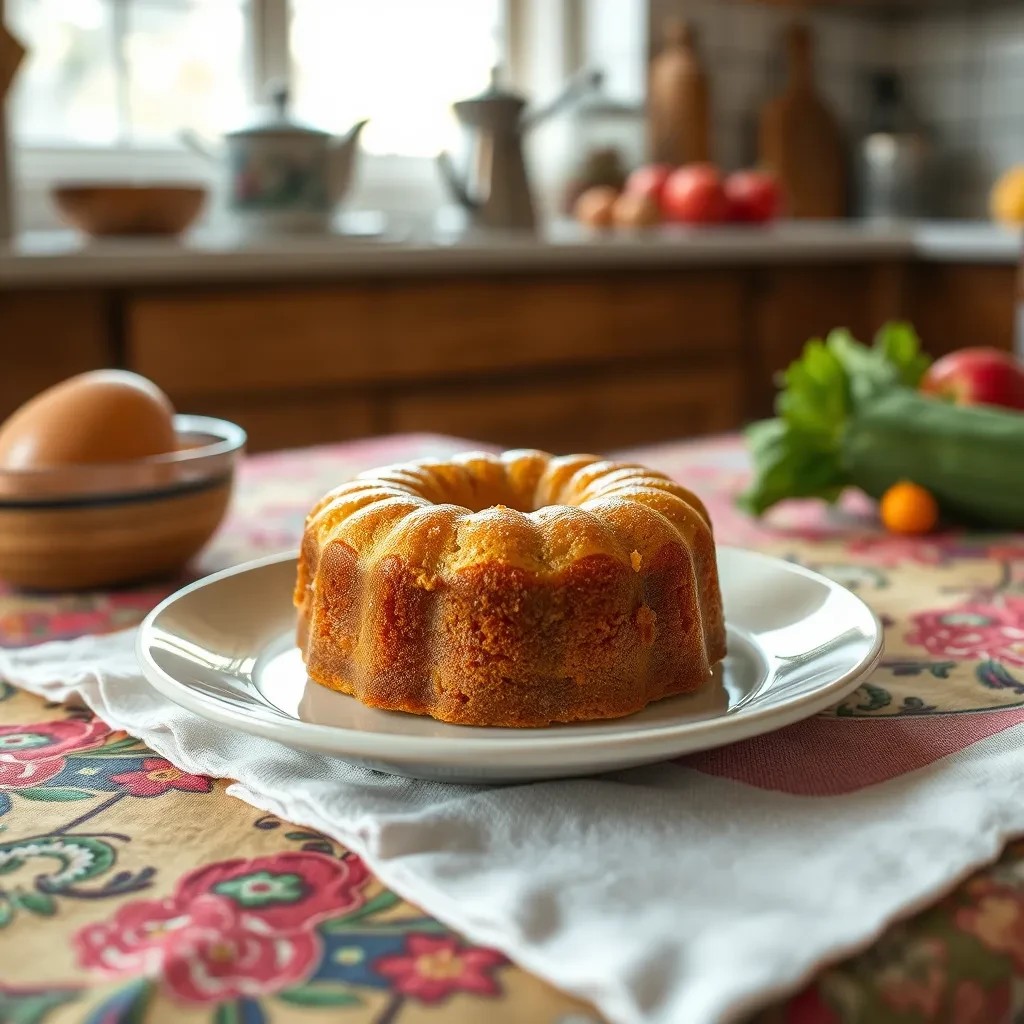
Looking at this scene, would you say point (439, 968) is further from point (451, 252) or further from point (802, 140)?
point (802, 140)

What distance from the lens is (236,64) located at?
9.09 ft

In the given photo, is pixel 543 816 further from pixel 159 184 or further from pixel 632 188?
pixel 632 188

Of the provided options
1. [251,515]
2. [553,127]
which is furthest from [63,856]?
[553,127]

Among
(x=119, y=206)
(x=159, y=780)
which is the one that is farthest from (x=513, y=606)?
(x=119, y=206)

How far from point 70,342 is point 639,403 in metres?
1.19

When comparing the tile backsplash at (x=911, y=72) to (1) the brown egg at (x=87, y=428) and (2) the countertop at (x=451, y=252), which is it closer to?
(2) the countertop at (x=451, y=252)

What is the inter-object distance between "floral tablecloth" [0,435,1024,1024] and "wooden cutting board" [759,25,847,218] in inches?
117

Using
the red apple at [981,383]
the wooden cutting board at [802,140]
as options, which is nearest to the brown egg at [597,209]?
the wooden cutting board at [802,140]

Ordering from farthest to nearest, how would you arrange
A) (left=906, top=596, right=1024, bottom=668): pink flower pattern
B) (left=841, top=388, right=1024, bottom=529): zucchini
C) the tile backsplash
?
the tile backsplash
(left=841, top=388, right=1024, bottom=529): zucchini
(left=906, top=596, right=1024, bottom=668): pink flower pattern

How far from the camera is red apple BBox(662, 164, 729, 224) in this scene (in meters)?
2.83

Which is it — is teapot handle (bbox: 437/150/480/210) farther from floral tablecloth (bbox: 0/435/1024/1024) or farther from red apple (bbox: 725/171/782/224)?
floral tablecloth (bbox: 0/435/1024/1024)

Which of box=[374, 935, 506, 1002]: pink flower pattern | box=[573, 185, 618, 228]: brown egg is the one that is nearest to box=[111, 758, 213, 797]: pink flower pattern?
box=[374, 935, 506, 1002]: pink flower pattern

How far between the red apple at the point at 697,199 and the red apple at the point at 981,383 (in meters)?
1.69

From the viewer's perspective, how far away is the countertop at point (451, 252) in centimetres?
193
